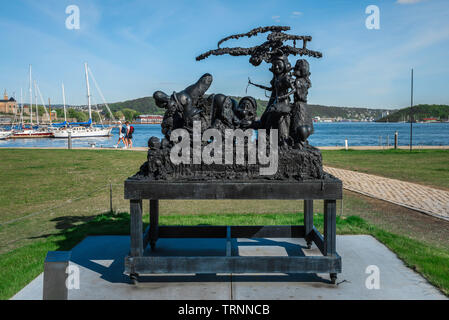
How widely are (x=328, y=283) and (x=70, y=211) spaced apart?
7130 millimetres

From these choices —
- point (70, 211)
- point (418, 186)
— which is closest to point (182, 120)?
point (70, 211)

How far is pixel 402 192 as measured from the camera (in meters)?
11.9

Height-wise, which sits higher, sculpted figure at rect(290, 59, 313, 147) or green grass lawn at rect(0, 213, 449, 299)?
sculpted figure at rect(290, 59, 313, 147)

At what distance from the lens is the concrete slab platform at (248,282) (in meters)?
4.52

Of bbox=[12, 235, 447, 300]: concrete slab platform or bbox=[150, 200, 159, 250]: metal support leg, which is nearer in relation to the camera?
bbox=[12, 235, 447, 300]: concrete slab platform

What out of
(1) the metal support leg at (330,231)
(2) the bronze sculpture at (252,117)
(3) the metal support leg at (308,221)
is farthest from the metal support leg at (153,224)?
(1) the metal support leg at (330,231)

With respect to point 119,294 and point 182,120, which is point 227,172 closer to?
point 182,120

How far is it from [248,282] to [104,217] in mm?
4729

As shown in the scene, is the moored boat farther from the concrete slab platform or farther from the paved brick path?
the concrete slab platform

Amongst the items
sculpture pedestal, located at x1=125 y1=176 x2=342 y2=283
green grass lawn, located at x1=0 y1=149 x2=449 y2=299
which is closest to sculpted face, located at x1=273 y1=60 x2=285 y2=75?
sculpture pedestal, located at x1=125 y1=176 x2=342 y2=283

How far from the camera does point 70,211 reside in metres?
9.62

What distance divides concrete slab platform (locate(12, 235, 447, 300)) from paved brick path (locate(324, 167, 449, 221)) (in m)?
4.27

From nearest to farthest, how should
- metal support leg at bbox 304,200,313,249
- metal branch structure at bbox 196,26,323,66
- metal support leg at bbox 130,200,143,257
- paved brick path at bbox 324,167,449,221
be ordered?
1. metal support leg at bbox 130,200,143,257
2. metal branch structure at bbox 196,26,323,66
3. metal support leg at bbox 304,200,313,249
4. paved brick path at bbox 324,167,449,221

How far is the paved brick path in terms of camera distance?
976 cm
